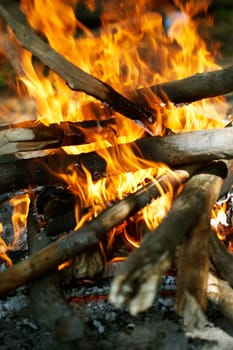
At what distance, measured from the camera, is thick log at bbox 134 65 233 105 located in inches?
115

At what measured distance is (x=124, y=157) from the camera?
2.75 meters

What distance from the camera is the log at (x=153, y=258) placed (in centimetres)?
192

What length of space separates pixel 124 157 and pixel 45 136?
420mm

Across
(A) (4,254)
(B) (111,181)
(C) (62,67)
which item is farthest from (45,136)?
(A) (4,254)

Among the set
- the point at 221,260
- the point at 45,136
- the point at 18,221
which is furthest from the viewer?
the point at 18,221

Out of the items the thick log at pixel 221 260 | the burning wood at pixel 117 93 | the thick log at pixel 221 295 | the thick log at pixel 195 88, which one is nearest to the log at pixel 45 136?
the burning wood at pixel 117 93

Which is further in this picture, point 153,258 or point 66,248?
point 66,248

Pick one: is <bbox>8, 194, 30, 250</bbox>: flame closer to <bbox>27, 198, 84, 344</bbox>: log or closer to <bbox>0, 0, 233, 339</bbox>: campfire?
<bbox>0, 0, 233, 339</bbox>: campfire

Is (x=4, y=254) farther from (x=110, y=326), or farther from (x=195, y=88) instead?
(x=195, y=88)

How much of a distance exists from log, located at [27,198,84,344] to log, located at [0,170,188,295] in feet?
0.20

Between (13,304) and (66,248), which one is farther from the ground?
(66,248)

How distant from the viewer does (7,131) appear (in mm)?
2664

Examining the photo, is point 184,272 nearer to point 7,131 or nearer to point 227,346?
point 227,346

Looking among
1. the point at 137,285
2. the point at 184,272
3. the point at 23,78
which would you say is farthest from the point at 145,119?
the point at 137,285
